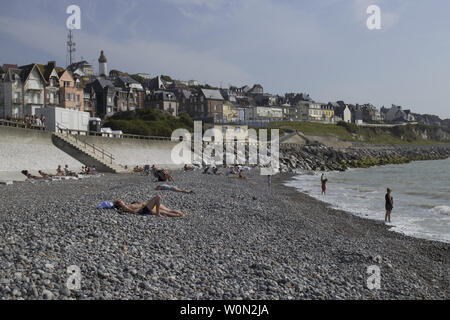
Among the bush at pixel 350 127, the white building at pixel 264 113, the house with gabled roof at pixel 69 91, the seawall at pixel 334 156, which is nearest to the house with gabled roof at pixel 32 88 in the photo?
the house with gabled roof at pixel 69 91

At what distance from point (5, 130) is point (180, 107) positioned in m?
73.7

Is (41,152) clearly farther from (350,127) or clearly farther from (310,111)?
(310,111)

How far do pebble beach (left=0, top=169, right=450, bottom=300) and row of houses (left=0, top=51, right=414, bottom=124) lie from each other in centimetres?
4400

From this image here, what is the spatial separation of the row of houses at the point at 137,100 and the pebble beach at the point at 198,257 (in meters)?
44.0

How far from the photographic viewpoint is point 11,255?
24.5 ft

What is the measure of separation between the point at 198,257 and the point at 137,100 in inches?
3413

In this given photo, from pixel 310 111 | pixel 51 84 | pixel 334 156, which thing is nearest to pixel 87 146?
pixel 51 84

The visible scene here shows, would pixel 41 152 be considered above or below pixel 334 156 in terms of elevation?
above

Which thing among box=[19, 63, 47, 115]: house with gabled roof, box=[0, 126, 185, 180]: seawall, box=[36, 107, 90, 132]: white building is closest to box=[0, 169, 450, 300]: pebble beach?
box=[0, 126, 185, 180]: seawall

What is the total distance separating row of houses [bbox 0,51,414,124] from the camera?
53.7m

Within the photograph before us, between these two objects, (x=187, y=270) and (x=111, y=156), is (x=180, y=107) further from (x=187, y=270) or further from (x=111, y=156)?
(x=187, y=270)

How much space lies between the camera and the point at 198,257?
29.6 feet

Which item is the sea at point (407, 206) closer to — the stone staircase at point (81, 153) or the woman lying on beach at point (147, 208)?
the woman lying on beach at point (147, 208)

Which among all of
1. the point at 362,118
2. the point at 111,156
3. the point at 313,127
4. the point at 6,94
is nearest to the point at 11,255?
the point at 111,156
